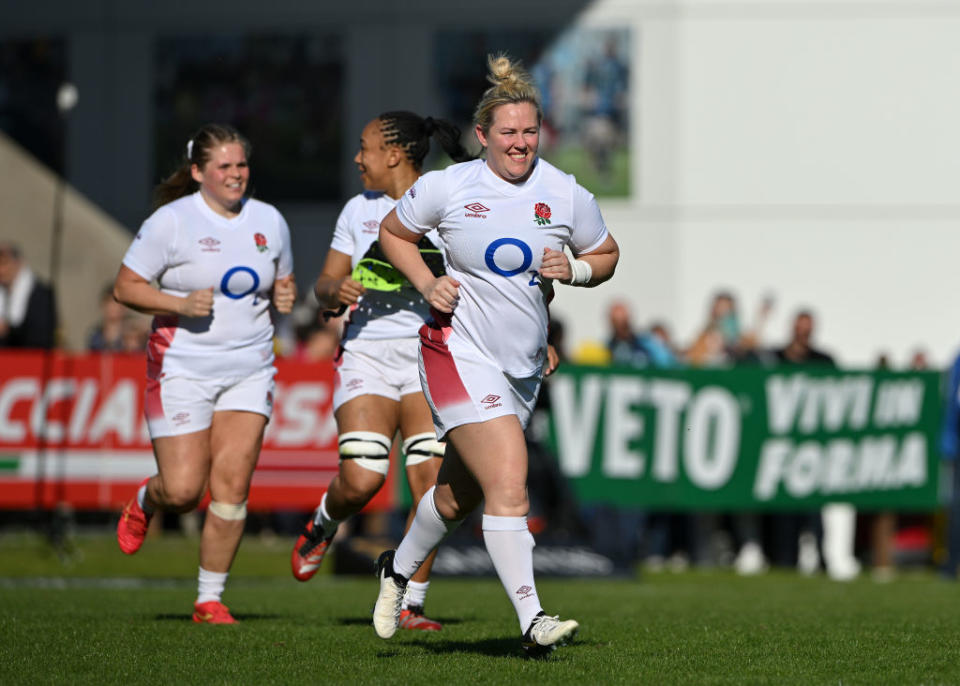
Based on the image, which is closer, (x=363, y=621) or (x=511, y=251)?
(x=511, y=251)

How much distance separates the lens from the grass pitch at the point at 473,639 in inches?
241

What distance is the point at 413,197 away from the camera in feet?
22.0

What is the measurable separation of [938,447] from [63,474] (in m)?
8.98

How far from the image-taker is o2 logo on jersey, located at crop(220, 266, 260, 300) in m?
8.23

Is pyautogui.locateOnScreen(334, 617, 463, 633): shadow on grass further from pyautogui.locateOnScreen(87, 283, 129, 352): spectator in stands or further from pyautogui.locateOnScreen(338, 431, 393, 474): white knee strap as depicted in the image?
pyautogui.locateOnScreen(87, 283, 129, 352): spectator in stands

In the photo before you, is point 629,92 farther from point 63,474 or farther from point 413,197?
point 413,197

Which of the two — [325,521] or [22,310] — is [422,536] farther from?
[22,310]

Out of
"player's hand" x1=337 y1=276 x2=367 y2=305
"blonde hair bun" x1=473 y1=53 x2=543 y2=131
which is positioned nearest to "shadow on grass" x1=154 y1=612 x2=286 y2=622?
"player's hand" x1=337 y1=276 x2=367 y2=305

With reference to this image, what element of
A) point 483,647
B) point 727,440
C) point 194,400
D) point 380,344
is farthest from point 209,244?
point 727,440

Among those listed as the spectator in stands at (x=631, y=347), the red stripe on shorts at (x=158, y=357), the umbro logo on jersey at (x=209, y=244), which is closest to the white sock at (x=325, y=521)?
the red stripe on shorts at (x=158, y=357)

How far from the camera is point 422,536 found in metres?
7.04

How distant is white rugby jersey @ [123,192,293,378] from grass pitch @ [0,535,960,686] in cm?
138

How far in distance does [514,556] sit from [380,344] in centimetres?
206

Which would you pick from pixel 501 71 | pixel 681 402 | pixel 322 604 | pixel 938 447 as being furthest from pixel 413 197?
pixel 938 447
